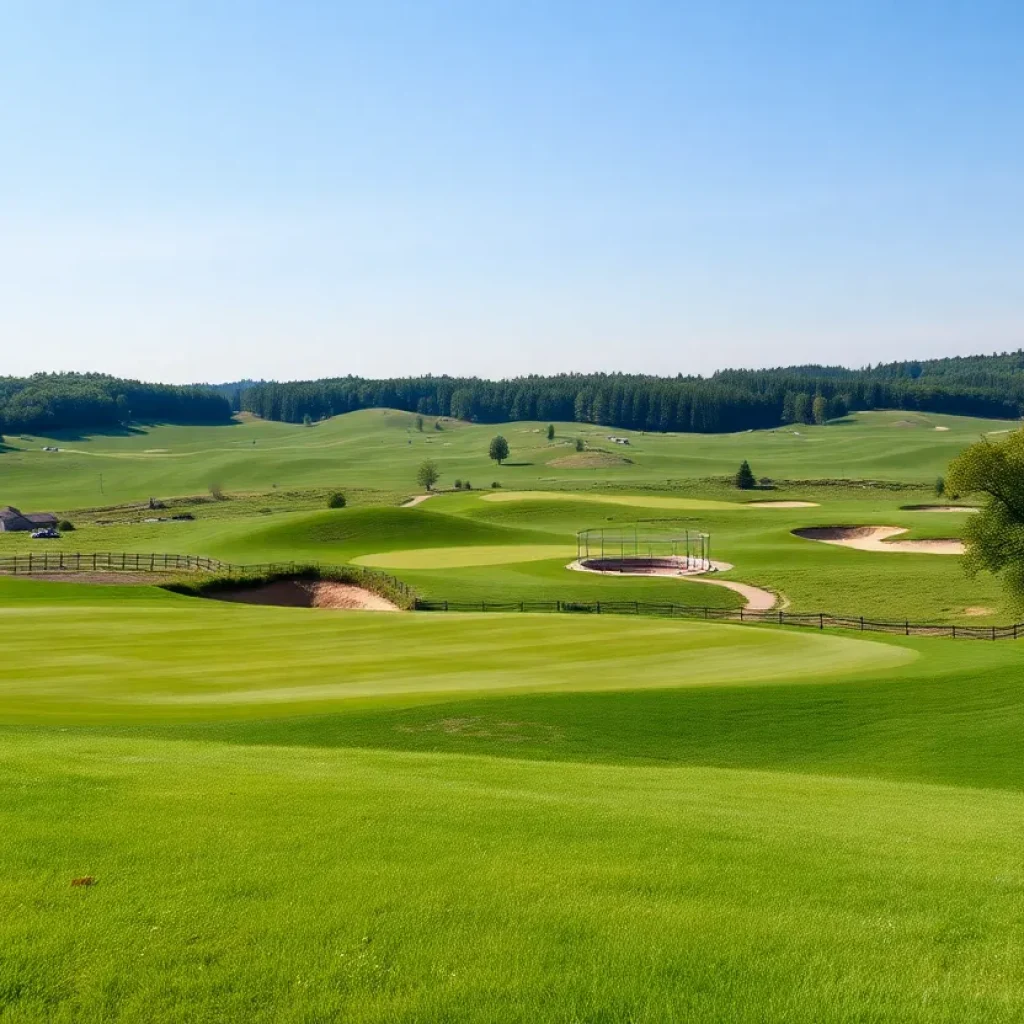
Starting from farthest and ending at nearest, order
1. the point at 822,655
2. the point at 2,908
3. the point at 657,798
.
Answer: the point at 822,655, the point at 657,798, the point at 2,908

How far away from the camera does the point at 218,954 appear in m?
9.56

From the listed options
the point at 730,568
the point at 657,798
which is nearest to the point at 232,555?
the point at 730,568

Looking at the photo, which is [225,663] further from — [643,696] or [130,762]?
[130,762]

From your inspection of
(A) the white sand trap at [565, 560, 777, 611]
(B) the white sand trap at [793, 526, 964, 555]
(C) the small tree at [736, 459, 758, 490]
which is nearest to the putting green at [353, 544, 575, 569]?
(A) the white sand trap at [565, 560, 777, 611]

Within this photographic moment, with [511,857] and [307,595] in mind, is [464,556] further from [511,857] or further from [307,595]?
[511,857]

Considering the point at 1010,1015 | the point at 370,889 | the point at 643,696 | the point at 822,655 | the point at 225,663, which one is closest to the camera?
the point at 1010,1015

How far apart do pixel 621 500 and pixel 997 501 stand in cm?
7647

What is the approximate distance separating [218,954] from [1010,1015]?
6481 millimetres

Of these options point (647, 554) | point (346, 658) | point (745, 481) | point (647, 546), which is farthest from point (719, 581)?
point (745, 481)

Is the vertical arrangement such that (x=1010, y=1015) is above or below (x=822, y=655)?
above

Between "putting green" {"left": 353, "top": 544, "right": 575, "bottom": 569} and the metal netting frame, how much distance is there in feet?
7.81

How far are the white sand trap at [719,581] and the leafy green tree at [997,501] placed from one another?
1308 cm

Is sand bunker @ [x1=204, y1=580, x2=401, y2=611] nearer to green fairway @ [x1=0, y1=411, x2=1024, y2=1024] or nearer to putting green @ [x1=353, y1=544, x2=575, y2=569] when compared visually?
putting green @ [x1=353, y1=544, x2=575, y2=569]

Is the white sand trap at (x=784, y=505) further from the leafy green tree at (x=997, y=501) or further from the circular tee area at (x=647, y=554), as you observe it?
the leafy green tree at (x=997, y=501)
